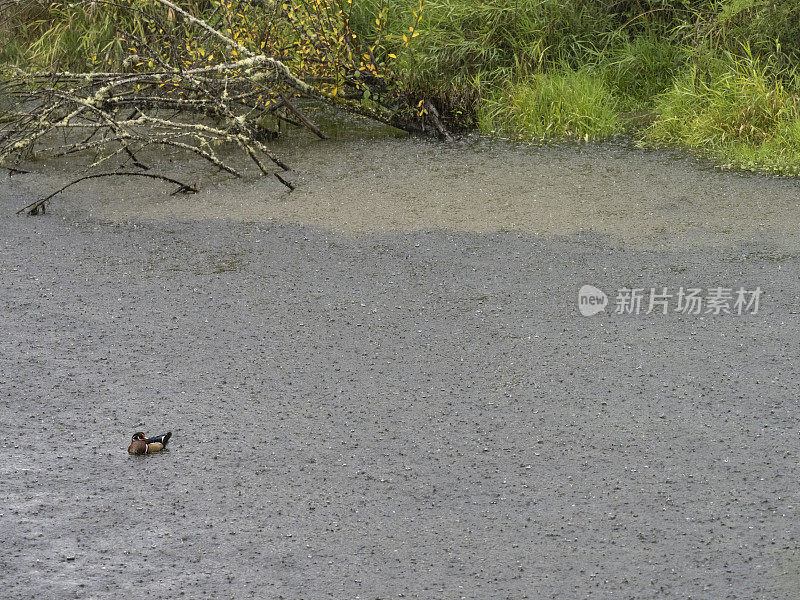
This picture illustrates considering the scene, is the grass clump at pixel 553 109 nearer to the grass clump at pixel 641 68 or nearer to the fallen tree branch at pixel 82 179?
the grass clump at pixel 641 68

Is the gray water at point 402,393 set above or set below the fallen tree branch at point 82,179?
above

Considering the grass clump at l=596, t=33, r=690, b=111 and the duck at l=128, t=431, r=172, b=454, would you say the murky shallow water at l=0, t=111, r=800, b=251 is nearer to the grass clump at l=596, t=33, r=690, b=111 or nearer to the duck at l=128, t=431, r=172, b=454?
the grass clump at l=596, t=33, r=690, b=111

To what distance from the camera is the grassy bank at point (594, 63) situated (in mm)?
6410

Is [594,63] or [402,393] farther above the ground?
[594,63]

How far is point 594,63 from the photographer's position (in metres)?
7.25

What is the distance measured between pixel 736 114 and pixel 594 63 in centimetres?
135

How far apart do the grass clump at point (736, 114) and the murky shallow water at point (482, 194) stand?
0.26 m

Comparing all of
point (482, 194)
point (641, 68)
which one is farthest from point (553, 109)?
point (482, 194)

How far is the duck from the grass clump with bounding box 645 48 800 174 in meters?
4.21

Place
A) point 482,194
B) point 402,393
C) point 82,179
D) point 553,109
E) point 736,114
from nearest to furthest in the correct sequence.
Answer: point 402,393, point 482,194, point 82,179, point 736,114, point 553,109

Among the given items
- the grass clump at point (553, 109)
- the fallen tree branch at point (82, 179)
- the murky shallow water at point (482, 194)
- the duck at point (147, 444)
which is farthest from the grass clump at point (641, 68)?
the duck at point (147, 444)

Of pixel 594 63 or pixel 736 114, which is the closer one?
pixel 736 114

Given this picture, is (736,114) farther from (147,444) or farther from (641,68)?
(147,444)

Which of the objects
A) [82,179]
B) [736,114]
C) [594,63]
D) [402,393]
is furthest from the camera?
[594,63]
